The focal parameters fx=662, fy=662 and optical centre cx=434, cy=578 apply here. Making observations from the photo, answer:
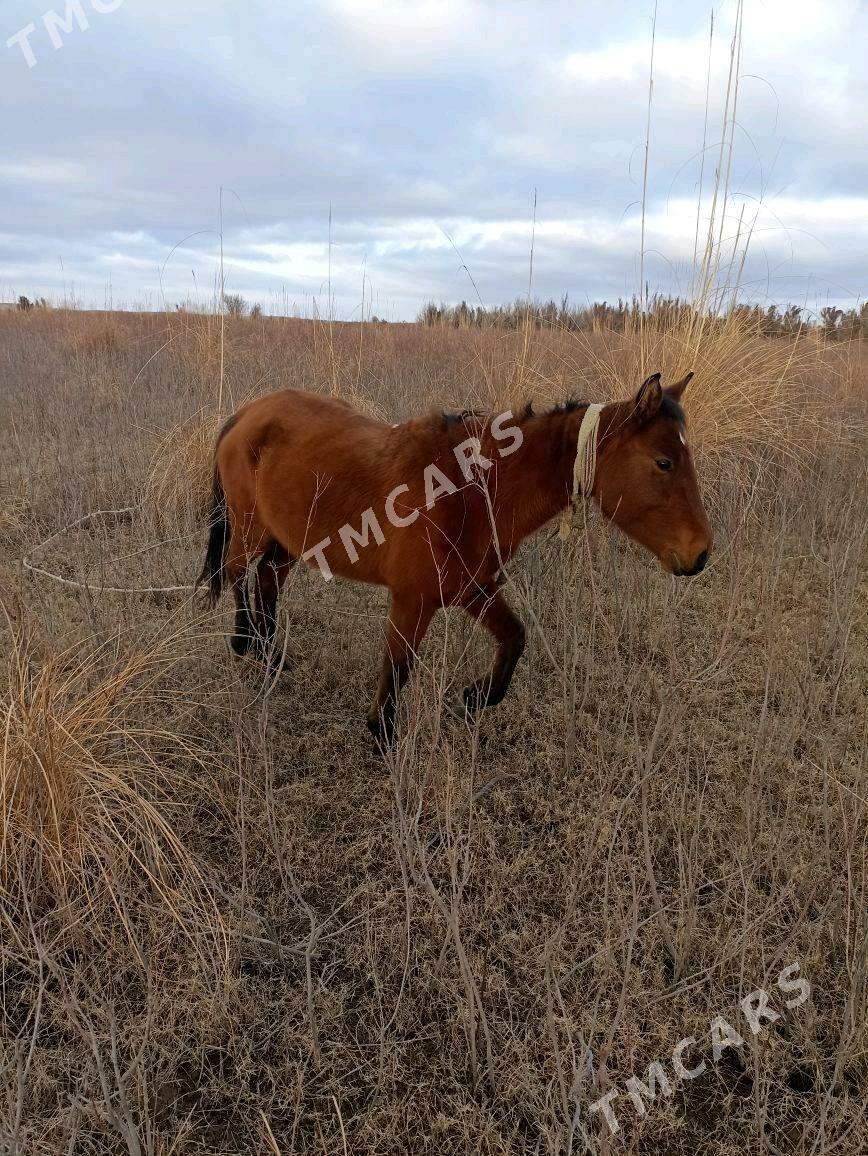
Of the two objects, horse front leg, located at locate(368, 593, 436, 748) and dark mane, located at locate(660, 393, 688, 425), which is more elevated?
dark mane, located at locate(660, 393, 688, 425)

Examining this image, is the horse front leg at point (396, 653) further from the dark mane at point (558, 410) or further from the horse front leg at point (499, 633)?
the dark mane at point (558, 410)

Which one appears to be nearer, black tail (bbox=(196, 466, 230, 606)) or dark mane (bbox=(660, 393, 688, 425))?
dark mane (bbox=(660, 393, 688, 425))

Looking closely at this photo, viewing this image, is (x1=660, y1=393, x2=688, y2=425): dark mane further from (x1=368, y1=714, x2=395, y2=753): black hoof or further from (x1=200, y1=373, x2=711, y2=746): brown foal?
(x1=368, y1=714, x2=395, y2=753): black hoof

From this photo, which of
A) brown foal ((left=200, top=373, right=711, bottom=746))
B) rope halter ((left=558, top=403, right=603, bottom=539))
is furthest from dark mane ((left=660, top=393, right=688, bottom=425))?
rope halter ((left=558, top=403, right=603, bottom=539))

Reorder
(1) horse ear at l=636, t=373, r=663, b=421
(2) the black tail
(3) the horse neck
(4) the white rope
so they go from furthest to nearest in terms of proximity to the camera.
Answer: (2) the black tail → (4) the white rope → (3) the horse neck → (1) horse ear at l=636, t=373, r=663, b=421

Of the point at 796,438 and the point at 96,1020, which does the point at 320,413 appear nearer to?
the point at 96,1020

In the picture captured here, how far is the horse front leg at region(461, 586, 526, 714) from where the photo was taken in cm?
228

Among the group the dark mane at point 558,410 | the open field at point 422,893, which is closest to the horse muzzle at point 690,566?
the open field at point 422,893

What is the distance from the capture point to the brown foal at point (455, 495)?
1959 mm

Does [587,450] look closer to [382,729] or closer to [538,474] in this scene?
[538,474]

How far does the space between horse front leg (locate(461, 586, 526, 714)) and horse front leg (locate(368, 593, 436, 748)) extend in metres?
0.19

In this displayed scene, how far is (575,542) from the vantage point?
336 cm

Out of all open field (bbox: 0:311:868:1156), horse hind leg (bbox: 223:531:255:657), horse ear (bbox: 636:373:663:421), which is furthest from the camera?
horse hind leg (bbox: 223:531:255:657)

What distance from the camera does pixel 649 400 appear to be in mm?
1927
